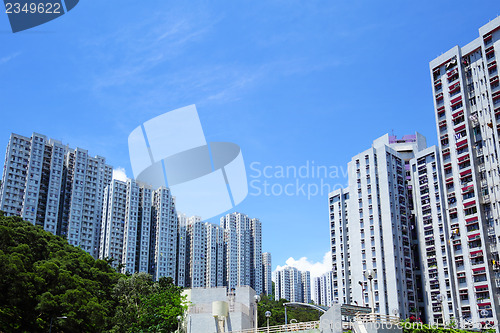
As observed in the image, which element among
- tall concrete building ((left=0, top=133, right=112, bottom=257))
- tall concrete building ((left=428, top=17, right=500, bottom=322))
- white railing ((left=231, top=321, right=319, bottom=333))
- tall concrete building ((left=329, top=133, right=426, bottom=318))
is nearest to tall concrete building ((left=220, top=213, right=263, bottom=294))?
tall concrete building ((left=0, top=133, right=112, bottom=257))

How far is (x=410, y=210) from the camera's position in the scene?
225 feet

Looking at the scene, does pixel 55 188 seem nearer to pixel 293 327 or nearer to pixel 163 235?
pixel 163 235

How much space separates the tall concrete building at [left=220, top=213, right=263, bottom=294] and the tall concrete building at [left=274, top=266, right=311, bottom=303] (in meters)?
19.6

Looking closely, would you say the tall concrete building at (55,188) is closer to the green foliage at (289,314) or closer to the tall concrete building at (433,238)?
the green foliage at (289,314)

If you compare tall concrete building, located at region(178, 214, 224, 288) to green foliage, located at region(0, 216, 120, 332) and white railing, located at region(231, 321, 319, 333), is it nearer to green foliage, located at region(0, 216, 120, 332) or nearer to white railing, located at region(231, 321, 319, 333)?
green foliage, located at region(0, 216, 120, 332)

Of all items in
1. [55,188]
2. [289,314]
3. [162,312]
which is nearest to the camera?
[162,312]

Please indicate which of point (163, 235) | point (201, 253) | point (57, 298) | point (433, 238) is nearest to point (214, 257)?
point (201, 253)

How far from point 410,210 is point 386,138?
11859 mm

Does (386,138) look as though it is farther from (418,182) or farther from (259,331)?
(259,331)

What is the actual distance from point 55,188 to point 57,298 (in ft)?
175

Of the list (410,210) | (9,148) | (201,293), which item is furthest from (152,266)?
(201,293)

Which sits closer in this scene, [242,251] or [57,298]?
[57,298]

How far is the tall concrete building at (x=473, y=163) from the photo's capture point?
47062mm

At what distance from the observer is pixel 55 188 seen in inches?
3378
